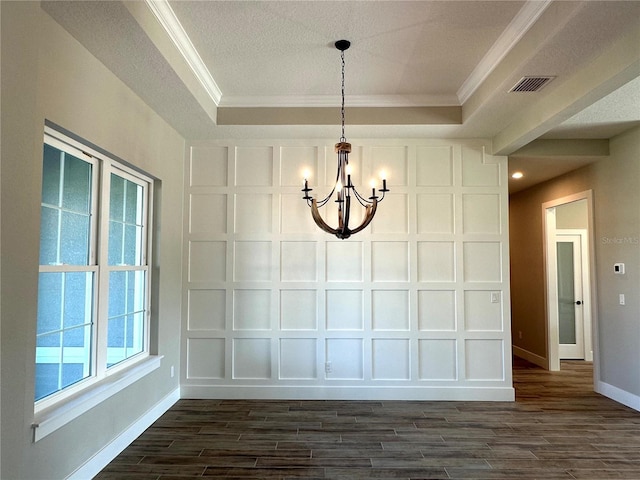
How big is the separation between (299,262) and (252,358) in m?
1.14

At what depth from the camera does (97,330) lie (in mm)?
2764

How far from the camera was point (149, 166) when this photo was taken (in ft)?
11.3

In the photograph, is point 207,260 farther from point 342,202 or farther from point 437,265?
point 437,265

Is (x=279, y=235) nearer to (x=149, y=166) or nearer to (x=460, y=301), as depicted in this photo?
(x=149, y=166)

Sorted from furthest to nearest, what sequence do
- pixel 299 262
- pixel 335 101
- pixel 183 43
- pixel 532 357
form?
pixel 532 357, pixel 299 262, pixel 335 101, pixel 183 43

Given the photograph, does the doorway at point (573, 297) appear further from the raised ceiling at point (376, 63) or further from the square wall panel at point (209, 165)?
the square wall panel at point (209, 165)

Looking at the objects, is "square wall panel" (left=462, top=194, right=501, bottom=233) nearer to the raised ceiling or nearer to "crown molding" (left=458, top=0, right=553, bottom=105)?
the raised ceiling

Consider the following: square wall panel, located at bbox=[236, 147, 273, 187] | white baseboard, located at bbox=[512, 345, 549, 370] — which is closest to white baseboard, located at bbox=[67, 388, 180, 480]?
square wall panel, located at bbox=[236, 147, 273, 187]

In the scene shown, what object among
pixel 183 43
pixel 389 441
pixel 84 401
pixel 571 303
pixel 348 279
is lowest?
pixel 389 441

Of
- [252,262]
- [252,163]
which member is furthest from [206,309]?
[252,163]

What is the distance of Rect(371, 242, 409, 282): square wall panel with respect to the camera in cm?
424

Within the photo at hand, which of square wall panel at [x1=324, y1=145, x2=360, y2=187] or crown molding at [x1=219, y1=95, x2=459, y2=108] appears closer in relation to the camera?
crown molding at [x1=219, y1=95, x2=459, y2=108]

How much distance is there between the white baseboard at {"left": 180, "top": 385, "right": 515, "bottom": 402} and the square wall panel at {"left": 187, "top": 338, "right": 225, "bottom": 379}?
0.43ft

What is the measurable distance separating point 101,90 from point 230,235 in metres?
1.95
